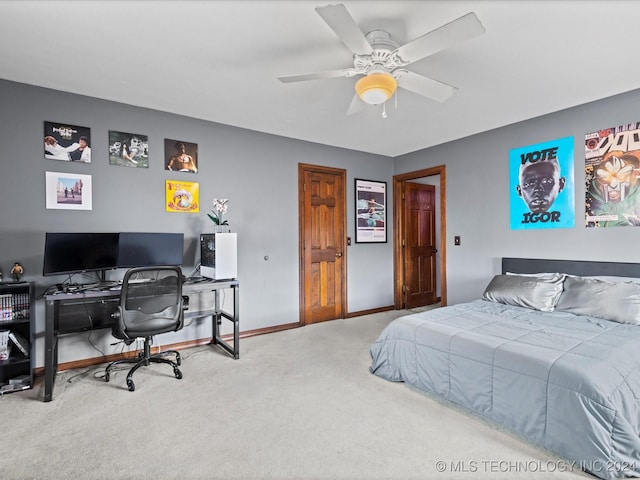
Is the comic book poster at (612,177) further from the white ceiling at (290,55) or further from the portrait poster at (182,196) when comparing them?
the portrait poster at (182,196)

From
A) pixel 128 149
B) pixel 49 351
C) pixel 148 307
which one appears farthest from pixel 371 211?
pixel 49 351

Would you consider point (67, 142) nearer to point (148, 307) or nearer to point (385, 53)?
point (148, 307)

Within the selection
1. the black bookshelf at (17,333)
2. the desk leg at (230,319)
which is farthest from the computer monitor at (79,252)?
the desk leg at (230,319)

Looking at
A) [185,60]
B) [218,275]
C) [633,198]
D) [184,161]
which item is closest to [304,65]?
[185,60]

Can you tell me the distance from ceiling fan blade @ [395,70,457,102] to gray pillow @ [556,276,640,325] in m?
2.10

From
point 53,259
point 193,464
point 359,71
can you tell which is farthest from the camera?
point 53,259

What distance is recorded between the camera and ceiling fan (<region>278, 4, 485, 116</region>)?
1.66m

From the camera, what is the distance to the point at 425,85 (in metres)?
2.36

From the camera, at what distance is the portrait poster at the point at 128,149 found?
3.29 m

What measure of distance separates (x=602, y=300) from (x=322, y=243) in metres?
3.09

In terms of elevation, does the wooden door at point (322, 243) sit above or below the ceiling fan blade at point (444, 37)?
below

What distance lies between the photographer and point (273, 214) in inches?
170

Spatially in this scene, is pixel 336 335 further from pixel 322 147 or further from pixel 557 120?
pixel 557 120

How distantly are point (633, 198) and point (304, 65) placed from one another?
3.17 meters
